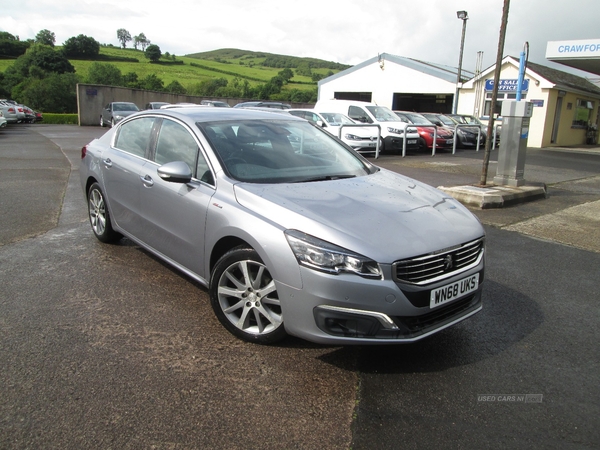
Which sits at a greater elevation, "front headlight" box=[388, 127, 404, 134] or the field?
the field

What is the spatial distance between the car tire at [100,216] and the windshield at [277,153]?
1.95 meters

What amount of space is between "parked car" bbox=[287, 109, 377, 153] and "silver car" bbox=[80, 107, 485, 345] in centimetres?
1216

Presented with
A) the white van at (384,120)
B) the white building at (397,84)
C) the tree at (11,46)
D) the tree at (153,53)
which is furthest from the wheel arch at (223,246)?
the tree at (11,46)

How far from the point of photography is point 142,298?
14.4ft

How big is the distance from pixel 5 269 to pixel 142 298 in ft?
5.25

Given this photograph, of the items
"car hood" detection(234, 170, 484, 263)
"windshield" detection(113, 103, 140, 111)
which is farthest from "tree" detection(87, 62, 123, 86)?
"car hood" detection(234, 170, 484, 263)

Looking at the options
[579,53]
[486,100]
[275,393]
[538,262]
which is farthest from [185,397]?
[486,100]

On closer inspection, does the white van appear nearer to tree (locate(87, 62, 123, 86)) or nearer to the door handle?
the door handle

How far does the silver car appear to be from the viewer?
3.10 meters

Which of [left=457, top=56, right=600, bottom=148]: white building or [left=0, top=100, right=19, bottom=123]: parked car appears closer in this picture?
[left=457, top=56, right=600, bottom=148]: white building

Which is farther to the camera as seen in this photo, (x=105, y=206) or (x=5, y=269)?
(x=105, y=206)

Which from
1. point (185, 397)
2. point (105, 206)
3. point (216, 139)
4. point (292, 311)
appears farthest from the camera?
point (105, 206)

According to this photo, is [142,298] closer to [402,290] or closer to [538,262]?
[402,290]

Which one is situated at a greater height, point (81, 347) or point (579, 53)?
point (579, 53)
